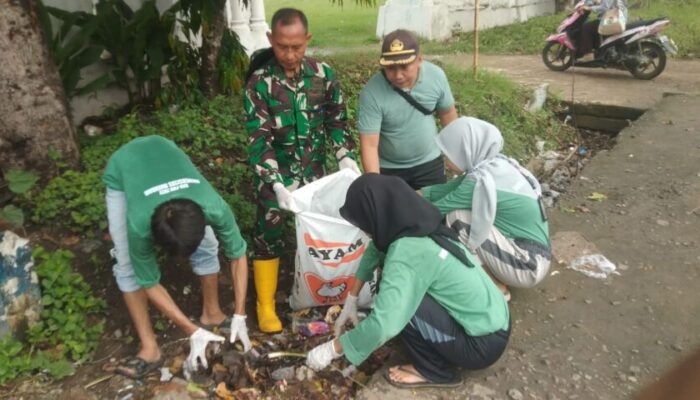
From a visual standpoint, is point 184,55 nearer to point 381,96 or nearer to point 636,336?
point 381,96

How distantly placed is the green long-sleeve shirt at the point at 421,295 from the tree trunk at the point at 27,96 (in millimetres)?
2326

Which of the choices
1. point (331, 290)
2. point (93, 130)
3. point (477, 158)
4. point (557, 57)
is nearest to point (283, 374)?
point (331, 290)

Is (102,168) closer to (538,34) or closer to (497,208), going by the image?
(497,208)

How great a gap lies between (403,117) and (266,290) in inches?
45.6

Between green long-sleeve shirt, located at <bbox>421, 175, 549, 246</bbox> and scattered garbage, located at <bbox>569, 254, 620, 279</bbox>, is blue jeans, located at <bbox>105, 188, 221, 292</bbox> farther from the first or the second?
scattered garbage, located at <bbox>569, 254, 620, 279</bbox>

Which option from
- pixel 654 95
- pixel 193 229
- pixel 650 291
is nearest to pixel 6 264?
pixel 193 229

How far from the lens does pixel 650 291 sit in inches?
123

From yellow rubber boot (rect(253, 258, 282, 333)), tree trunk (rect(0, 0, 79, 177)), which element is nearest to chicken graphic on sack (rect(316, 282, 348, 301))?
yellow rubber boot (rect(253, 258, 282, 333))

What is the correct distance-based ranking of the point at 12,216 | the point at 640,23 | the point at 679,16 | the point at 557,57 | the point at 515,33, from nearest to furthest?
the point at 12,216
the point at 640,23
the point at 557,57
the point at 515,33
the point at 679,16

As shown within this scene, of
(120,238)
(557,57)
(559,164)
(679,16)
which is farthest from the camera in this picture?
(679,16)

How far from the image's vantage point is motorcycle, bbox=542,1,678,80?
7375 millimetres

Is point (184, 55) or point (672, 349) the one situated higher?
point (184, 55)

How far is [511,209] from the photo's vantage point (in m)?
2.77

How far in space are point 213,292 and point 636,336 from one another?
6.73 feet
